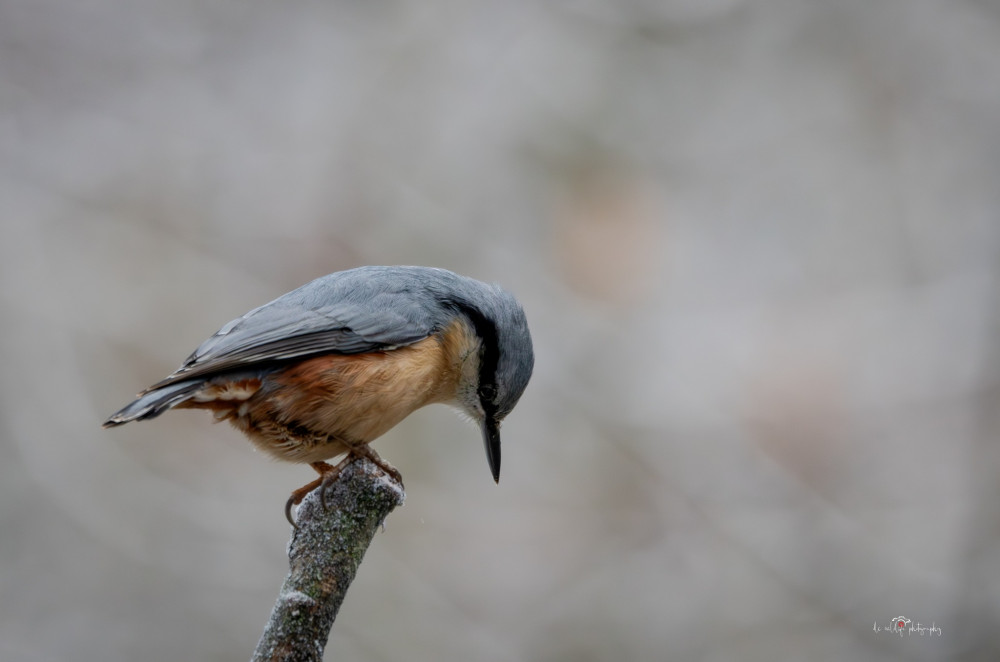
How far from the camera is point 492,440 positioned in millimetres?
2566

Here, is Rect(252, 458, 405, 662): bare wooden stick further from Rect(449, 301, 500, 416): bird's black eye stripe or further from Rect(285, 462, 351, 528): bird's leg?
Rect(449, 301, 500, 416): bird's black eye stripe

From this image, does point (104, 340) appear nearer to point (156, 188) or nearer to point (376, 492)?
point (156, 188)

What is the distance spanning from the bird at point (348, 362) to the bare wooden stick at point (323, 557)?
10cm

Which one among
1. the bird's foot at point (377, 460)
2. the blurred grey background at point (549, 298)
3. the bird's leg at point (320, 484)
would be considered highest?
the blurred grey background at point (549, 298)

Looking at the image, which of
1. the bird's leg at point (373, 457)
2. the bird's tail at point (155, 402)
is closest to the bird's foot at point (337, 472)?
the bird's leg at point (373, 457)

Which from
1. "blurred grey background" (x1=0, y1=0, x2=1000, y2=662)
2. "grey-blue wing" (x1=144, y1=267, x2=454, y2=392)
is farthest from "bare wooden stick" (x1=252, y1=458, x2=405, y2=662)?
"blurred grey background" (x1=0, y1=0, x2=1000, y2=662)

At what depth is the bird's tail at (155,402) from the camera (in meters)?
1.79

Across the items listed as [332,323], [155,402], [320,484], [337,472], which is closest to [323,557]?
[337,472]

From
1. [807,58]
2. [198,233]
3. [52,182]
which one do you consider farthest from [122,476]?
[807,58]

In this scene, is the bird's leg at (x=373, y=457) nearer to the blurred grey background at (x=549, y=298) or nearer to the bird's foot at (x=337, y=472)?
the bird's foot at (x=337, y=472)

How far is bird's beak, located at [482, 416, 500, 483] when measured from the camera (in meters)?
2.53

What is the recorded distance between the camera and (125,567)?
183 inches

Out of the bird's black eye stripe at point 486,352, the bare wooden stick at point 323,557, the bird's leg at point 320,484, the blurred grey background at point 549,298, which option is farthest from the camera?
the blurred grey background at point 549,298

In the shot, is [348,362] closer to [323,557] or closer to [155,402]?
[155,402]
